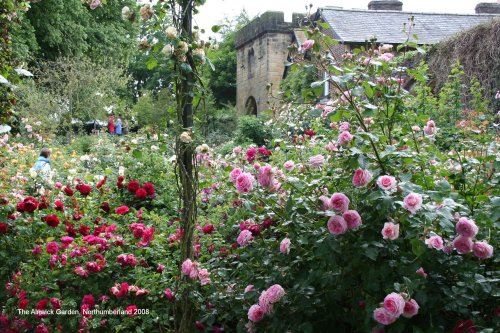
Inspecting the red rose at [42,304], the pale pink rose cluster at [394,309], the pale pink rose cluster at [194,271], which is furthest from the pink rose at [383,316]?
the red rose at [42,304]

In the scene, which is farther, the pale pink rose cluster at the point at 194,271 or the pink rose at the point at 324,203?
the pale pink rose cluster at the point at 194,271

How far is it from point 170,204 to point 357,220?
2.88m

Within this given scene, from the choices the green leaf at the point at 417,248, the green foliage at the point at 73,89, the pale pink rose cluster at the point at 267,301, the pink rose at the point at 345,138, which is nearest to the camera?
the green leaf at the point at 417,248

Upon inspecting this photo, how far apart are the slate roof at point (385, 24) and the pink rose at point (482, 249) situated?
63.6ft

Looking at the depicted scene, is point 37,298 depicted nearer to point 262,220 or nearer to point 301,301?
point 262,220

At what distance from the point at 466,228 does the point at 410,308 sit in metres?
0.37

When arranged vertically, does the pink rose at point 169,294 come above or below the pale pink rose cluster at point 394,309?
below

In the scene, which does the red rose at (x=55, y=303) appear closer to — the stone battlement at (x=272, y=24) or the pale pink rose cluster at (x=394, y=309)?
the pale pink rose cluster at (x=394, y=309)

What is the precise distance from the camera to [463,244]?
7.19ft

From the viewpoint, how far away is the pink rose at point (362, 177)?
231cm

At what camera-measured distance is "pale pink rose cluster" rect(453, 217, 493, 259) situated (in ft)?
7.06

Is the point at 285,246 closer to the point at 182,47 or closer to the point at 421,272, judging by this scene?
the point at 421,272

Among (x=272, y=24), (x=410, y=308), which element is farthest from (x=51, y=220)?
(x=272, y=24)

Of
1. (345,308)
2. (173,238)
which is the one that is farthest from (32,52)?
(345,308)
